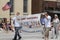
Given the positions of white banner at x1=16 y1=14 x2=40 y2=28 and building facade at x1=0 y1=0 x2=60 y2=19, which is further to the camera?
building facade at x1=0 y1=0 x2=60 y2=19

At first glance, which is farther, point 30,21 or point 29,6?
point 29,6

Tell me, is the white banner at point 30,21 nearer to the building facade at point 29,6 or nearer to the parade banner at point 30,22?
the parade banner at point 30,22

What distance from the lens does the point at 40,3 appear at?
3409cm

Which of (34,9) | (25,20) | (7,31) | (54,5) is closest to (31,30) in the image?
(25,20)

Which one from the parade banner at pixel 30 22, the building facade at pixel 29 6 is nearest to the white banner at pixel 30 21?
the parade banner at pixel 30 22

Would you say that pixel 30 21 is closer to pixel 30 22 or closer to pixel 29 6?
pixel 30 22

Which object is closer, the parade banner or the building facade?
the parade banner

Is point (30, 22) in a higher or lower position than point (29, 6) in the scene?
lower

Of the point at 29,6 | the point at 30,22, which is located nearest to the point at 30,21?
the point at 30,22

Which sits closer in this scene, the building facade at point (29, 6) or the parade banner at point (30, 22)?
the parade banner at point (30, 22)

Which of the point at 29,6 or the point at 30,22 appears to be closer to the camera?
the point at 30,22

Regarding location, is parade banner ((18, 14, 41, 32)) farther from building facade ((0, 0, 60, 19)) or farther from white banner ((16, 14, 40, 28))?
building facade ((0, 0, 60, 19))

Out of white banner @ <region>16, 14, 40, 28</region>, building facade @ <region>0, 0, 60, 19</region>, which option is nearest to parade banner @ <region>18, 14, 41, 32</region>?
white banner @ <region>16, 14, 40, 28</region>

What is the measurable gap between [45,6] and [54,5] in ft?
4.18
